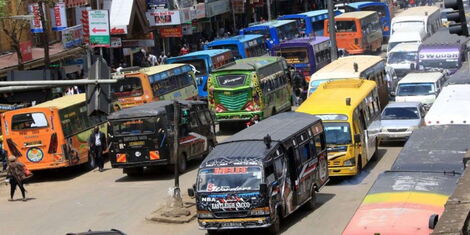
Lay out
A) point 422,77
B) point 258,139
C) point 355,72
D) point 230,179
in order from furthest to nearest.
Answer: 1. point 422,77
2. point 355,72
3. point 258,139
4. point 230,179

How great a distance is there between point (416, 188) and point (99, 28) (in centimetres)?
2968

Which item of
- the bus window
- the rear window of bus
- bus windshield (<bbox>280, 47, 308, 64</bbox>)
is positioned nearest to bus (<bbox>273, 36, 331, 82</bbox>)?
bus windshield (<bbox>280, 47, 308, 64</bbox>)

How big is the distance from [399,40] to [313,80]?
775 inches

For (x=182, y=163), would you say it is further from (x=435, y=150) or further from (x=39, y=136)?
(x=435, y=150)

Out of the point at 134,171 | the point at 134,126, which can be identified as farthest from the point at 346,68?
the point at 134,126

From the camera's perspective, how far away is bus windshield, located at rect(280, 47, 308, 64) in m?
49.1

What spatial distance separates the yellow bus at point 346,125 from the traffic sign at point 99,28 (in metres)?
16.3

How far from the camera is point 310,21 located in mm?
66562

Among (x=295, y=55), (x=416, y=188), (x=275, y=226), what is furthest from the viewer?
(x=295, y=55)

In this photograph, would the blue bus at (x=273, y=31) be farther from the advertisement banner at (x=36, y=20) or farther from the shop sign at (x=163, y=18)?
the advertisement banner at (x=36, y=20)

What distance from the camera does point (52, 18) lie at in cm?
4781

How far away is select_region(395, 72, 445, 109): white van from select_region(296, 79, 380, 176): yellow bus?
7.76 metres

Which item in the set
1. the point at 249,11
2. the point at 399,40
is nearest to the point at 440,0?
the point at 249,11

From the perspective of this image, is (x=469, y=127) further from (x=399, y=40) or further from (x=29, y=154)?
(x=399, y=40)
